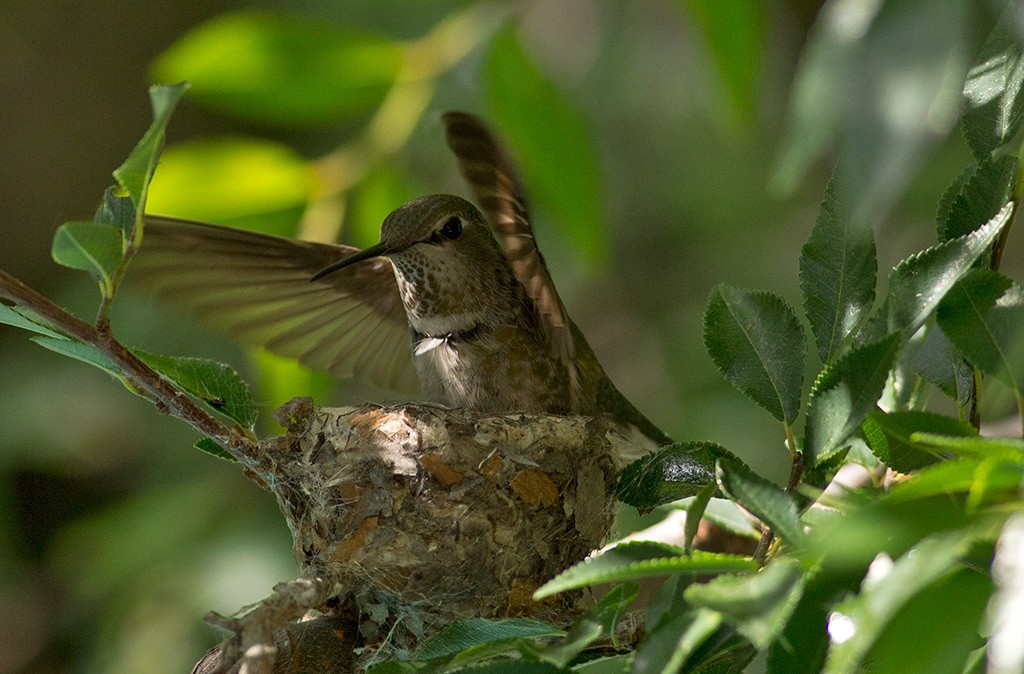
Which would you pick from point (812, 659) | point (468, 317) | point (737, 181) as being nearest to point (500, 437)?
point (468, 317)

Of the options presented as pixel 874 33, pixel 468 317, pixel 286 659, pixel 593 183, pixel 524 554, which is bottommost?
pixel 524 554

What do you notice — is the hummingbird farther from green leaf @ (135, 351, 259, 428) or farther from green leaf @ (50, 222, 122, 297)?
green leaf @ (50, 222, 122, 297)

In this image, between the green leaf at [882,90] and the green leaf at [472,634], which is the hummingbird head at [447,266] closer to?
the green leaf at [472,634]

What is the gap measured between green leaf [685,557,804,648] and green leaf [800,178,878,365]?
1.36ft

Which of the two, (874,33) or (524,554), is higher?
(874,33)

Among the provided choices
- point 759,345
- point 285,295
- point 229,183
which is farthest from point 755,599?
point 285,295

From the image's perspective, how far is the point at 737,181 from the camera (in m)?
5.01

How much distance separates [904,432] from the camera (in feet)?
3.36

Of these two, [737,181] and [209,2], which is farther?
[209,2]

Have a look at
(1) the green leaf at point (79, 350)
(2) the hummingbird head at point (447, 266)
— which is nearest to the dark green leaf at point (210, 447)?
(1) the green leaf at point (79, 350)

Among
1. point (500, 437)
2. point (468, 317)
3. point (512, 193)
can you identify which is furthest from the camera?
point (468, 317)

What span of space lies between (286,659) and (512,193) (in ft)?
2.98

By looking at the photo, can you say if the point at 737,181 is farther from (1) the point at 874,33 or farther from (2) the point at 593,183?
(1) the point at 874,33

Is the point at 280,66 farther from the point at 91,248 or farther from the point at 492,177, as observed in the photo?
the point at 91,248
